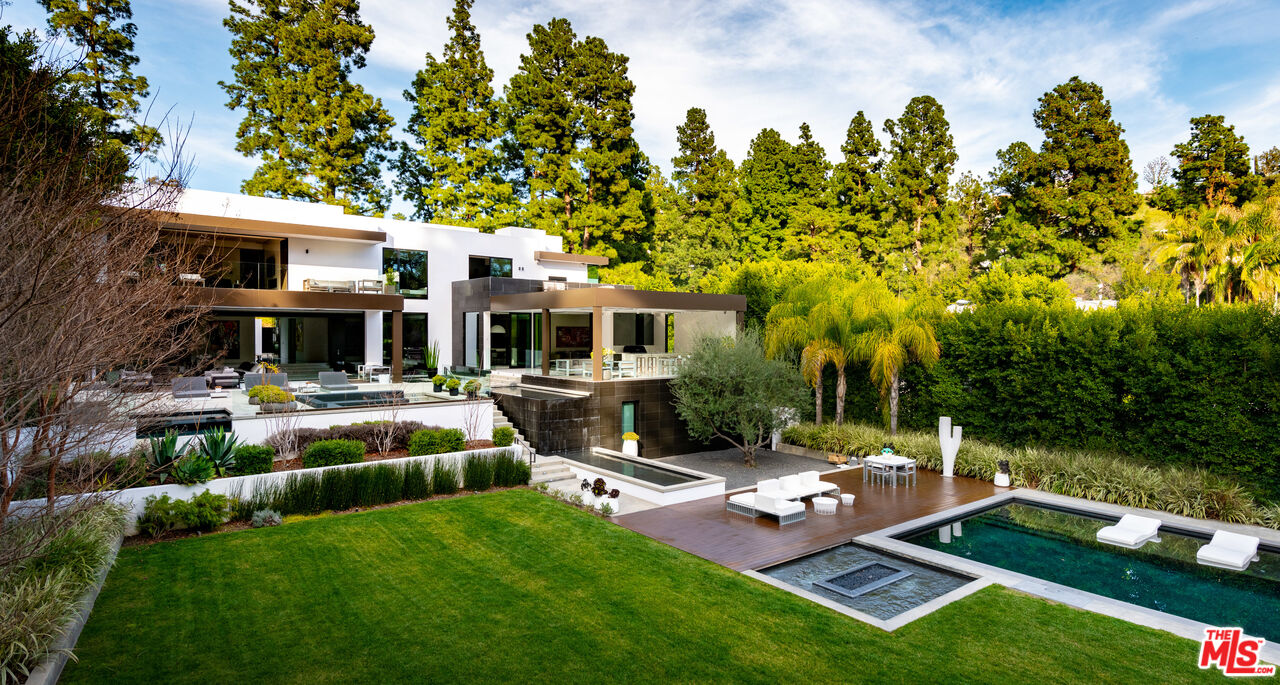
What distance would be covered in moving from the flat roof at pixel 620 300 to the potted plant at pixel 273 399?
23.9ft

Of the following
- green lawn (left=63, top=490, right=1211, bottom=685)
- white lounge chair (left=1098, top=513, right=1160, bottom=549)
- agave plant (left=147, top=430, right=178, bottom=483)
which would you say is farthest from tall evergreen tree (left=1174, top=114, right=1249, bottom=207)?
agave plant (left=147, top=430, right=178, bottom=483)

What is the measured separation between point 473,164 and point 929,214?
24.7 metres

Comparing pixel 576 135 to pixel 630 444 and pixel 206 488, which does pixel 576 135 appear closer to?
pixel 630 444

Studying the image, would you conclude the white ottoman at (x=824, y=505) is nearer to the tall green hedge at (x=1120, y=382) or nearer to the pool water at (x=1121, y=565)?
the pool water at (x=1121, y=565)

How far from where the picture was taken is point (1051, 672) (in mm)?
5977

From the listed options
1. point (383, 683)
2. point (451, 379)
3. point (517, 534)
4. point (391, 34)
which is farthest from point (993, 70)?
point (391, 34)

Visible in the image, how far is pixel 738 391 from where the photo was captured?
54.2 feet

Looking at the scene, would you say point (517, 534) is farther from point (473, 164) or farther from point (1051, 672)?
point (473, 164)

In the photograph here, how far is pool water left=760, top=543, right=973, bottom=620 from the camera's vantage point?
309 inches

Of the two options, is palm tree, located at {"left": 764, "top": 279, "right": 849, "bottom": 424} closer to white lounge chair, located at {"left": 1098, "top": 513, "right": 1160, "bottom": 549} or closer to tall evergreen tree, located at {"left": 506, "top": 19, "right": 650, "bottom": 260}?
white lounge chair, located at {"left": 1098, "top": 513, "right": 1160, "bottom": 549}

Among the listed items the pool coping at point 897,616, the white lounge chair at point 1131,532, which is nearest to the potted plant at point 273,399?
the pool coping at point 897,616

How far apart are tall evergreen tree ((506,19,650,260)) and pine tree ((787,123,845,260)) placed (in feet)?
29.9

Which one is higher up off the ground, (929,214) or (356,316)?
(929,214)

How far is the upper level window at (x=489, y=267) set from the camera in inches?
1014
